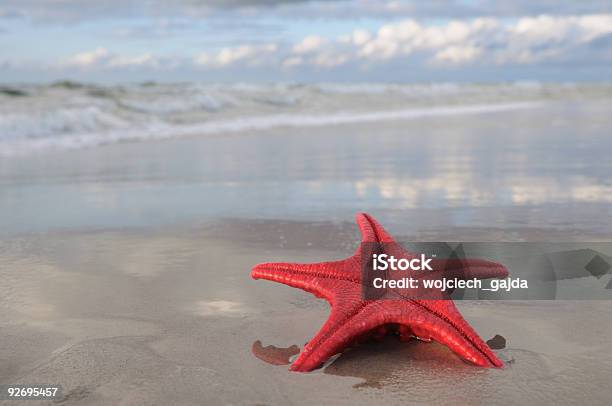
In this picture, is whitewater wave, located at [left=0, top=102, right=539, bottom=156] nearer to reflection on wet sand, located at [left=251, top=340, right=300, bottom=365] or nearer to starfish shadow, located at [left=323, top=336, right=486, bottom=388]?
reflection on wet sand, located at [left=251, top=340, right=300, bottom=365]

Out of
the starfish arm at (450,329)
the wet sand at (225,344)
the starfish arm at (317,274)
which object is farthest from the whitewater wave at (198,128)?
the starfish arm at (450,329)

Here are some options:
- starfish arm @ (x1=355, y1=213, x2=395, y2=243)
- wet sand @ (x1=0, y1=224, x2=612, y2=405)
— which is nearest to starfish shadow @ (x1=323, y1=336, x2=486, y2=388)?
wet sand @ (x1=0, y1=224, x2=612, y2=405)

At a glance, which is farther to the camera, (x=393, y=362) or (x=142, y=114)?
(x=142, y=114)

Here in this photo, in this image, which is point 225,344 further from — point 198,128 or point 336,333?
point 198,128

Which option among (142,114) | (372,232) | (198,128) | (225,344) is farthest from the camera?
(142,114)

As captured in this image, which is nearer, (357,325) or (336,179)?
(357,325)

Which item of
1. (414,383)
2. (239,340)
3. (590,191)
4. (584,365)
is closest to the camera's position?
(414,383)

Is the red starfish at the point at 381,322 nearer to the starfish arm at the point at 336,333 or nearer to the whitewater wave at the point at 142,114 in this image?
the starfish arm at the point at 336,333

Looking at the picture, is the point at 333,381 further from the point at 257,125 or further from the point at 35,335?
the point at 257,125

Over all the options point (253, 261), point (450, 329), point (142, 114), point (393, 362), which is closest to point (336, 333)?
point (393, 362)

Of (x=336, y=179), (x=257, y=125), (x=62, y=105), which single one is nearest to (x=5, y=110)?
(x=62, y=105)
